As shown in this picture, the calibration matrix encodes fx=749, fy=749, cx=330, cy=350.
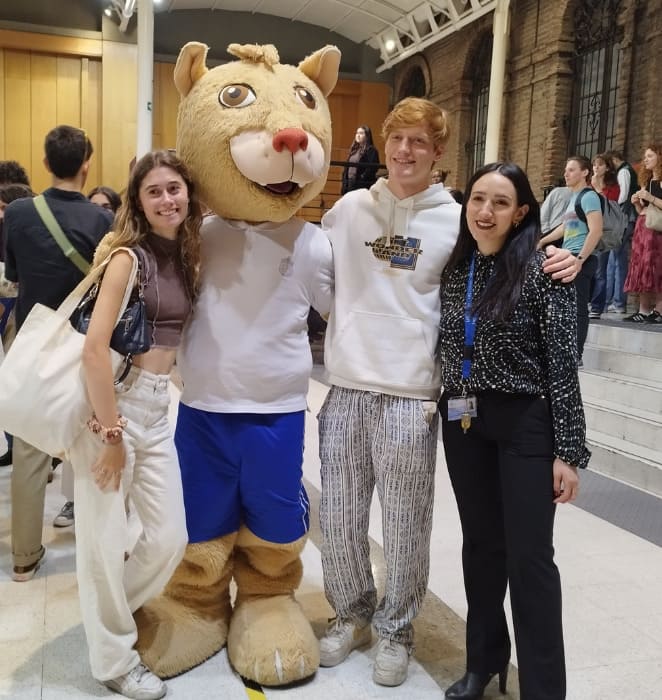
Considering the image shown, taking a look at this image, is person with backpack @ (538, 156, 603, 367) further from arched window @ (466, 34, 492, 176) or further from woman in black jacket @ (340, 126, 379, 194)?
arched window @ (466, 34, 492, 176)

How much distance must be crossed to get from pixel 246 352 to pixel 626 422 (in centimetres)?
324

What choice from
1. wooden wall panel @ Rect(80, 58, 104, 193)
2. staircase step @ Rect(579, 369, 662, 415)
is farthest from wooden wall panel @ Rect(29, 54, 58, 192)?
staircase step @ Rect(579, 369, 662, 415)

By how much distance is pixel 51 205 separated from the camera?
2648mm

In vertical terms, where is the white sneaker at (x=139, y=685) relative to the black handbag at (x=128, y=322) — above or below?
below

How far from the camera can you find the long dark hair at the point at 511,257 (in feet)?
5.94

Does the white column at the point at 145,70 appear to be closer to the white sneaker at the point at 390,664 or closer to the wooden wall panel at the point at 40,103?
the wooden wall panel at the point at 40,103

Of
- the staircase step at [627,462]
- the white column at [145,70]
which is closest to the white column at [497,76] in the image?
the white column at [145,70]

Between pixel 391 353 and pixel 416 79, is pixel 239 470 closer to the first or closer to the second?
pixel 391 353

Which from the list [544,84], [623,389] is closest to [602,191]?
[623,389]

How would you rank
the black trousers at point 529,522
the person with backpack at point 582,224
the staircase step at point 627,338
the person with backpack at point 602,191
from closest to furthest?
the black trousers at point 529,522
the person with backpack at point 582,224
the staircase step at point 627,338
the person with backpack at point 602,191

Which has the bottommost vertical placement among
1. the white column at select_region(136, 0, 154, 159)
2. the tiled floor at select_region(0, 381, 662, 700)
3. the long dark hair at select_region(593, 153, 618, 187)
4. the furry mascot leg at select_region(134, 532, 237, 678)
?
the tiled floor at select_region(0, 381, 662, 700)

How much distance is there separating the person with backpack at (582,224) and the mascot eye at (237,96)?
10.0 feet

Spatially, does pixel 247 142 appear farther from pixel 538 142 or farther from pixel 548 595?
pixel 538 142

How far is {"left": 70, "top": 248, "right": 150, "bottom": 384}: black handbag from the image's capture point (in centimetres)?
188
